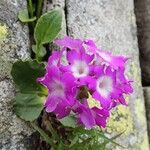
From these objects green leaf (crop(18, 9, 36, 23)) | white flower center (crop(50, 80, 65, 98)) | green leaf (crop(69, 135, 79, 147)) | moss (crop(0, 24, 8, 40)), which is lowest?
green leaf (crop(69, 135, 79, 147))

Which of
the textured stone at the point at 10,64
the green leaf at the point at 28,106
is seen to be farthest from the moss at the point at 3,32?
the green leaf at the point at 28,106

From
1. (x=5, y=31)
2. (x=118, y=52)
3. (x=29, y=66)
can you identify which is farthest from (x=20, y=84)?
(x=118, y=52)

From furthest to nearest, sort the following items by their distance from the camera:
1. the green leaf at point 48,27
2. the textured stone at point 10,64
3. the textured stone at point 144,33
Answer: the textured stone at point 144,33 → the green leaf at point 48,27 → the textured stone at point 10,64

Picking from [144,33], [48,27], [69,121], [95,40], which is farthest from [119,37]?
[69,121]

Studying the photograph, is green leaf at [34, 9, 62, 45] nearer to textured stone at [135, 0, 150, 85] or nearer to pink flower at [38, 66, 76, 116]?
pink flower at [38, 66, 76, 116]

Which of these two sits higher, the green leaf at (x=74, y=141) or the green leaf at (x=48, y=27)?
the green leaf at (x=48, y=27)

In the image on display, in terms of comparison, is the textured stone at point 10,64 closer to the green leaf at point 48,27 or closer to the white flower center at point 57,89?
the green leaf at point 48,27

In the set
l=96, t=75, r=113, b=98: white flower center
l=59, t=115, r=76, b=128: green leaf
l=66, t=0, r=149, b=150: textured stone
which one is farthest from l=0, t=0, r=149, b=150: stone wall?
l=96, t=75, r=113, b=98: white flower center
